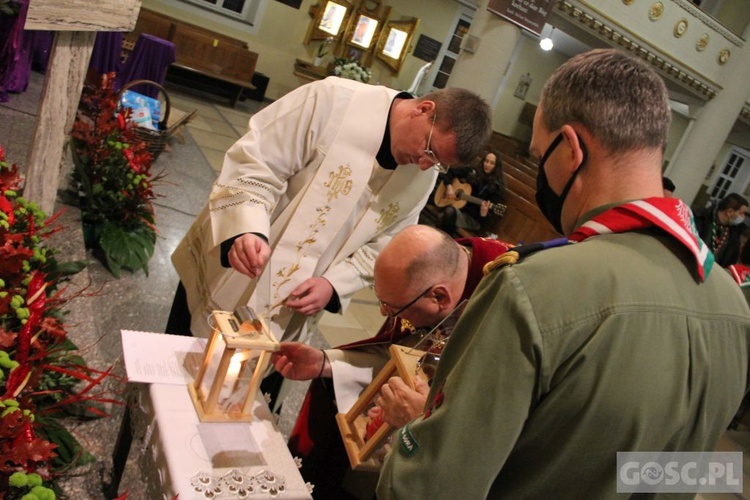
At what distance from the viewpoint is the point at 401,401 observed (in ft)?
4.59

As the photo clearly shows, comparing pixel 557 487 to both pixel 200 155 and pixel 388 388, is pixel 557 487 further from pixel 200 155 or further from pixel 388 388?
pixel 200 155

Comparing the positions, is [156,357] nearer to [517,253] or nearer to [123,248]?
[517,253]

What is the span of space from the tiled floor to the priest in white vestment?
646 millimetres

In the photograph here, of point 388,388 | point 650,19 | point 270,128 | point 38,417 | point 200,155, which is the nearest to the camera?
point 388,388

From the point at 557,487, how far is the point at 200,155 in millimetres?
6844

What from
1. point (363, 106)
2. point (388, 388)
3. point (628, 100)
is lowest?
point (388, 388)

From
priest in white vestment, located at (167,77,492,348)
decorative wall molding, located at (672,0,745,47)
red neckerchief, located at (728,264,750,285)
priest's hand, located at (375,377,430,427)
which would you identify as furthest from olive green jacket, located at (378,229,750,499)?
decorative wall molding, located at (672,0,745,47)

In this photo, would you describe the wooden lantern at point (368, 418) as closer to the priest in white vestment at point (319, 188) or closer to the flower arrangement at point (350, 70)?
the priest in white vestment at point (319, 188)

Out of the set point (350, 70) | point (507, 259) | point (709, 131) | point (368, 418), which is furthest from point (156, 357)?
point (709, 131)

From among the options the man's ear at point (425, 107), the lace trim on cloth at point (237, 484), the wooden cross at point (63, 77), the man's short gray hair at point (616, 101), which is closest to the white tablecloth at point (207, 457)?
the lace trim on cloth at point (237, 484)

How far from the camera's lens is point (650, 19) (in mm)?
10508

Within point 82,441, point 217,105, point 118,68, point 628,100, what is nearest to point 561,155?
A: point 628,100

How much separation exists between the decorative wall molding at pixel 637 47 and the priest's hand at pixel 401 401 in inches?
341

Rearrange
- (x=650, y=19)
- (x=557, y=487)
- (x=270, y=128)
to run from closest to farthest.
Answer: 1. (x=557, y=487)
2. (x=270, y=128)
3. (x=650, y=19)
